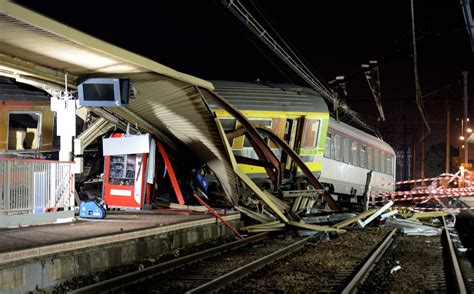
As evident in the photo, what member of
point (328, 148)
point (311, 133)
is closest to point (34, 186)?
point (311, 133)

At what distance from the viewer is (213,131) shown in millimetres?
13305

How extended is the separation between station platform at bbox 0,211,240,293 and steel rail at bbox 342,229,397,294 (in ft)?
12.2

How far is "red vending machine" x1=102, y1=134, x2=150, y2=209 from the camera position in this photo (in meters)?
13.6

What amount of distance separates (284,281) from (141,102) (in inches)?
218

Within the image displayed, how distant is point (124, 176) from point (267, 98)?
592 cm

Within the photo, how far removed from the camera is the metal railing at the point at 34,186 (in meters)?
9.38

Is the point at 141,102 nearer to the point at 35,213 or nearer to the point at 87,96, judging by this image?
the point at 87,96

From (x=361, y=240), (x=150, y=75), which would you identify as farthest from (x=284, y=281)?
(x=361, y=240)

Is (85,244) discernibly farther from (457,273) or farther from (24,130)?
(24,130)

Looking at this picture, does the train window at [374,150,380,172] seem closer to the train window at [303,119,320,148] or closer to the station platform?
the train window at [303,119,320,148]

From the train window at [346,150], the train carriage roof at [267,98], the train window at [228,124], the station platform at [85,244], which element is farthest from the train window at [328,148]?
the station platform at [85,244]

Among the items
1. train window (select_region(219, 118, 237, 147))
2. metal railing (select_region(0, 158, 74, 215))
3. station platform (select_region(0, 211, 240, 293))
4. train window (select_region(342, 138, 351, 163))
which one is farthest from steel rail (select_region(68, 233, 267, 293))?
train window (select_region(342, 138, 351, 163))

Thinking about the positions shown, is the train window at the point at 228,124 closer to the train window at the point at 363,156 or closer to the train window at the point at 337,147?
the train window at the point at 337,147

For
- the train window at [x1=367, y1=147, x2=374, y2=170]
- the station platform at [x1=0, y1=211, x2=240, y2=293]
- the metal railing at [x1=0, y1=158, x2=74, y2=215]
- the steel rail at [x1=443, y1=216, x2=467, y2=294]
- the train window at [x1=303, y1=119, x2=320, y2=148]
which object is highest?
the train window at [x1=303, y1=119, x2=320, y2=148]
